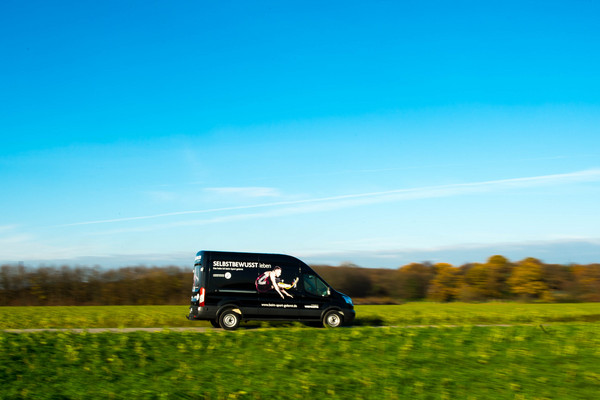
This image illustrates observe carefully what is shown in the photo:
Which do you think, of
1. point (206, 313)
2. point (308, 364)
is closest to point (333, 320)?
point (206, 313)

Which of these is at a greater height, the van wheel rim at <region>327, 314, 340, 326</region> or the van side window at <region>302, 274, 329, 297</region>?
the van side window at <region>302, 274, 329, 297</region>

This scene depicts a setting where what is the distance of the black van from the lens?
16000 mm

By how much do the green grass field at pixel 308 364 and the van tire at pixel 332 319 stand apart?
2.27 metres

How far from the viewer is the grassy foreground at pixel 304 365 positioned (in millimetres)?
8664

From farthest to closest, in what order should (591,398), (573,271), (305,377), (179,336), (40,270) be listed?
(573,271) → (40,270) → (179,336) → (305,377) → (591,398)

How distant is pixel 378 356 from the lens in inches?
446

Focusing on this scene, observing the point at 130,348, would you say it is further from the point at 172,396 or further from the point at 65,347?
the point at 172,396

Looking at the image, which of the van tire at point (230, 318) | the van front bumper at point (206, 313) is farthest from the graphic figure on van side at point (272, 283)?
the van front bumper at point (206, 313)

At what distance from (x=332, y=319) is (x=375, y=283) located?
2284 centimetres

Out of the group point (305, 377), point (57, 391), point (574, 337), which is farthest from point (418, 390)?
point (574, 337)

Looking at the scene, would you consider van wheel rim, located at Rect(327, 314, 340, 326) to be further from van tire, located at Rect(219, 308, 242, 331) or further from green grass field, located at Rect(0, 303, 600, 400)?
van tire, located at Rect(219, 308, 242, 331)

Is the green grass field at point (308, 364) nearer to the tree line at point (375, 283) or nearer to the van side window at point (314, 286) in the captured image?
the van side window at point (314, 286)

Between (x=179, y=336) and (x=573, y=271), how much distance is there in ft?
108

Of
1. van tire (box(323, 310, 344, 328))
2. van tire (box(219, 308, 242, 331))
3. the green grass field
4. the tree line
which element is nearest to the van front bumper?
van tire (box(219, 308, 242, 331))
